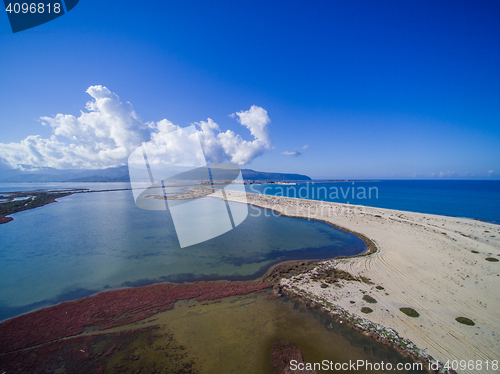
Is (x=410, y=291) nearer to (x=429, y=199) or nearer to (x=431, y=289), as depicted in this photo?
(x=431, y=289)

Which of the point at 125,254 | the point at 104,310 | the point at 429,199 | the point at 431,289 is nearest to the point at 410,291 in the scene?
the point at 431,289

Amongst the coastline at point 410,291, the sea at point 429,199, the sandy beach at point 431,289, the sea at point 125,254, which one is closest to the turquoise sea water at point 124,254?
the sea at point 125,254


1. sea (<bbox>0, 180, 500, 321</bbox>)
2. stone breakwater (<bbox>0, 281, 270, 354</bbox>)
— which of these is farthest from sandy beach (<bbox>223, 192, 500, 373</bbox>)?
stone breakwater (<bbox>0, 281, 270, 354</bbox>)

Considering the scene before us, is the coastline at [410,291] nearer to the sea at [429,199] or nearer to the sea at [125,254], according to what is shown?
the sea at [125,254]

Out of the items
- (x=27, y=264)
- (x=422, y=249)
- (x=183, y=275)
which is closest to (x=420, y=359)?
(x=183, y=275)

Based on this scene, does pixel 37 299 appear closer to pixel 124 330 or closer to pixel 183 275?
pixel 124 330

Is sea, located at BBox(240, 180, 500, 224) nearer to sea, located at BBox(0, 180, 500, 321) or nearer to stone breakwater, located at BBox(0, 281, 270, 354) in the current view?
sea, located at BBox(0, 180, 500, 321)

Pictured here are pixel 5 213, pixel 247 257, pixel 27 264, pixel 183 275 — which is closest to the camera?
pixel 183 275
